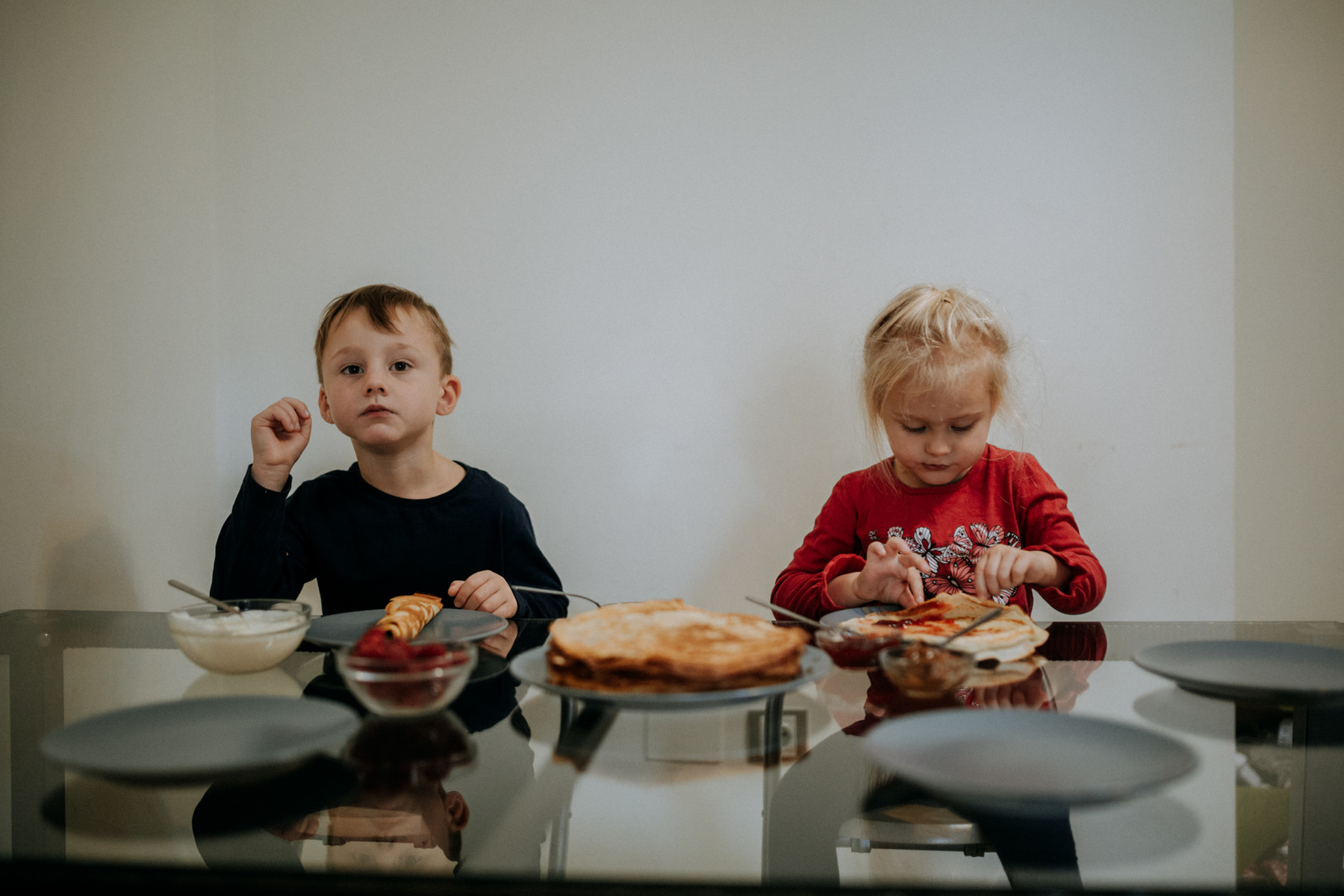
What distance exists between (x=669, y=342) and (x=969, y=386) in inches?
21.3

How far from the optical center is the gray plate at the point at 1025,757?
1.48 ft

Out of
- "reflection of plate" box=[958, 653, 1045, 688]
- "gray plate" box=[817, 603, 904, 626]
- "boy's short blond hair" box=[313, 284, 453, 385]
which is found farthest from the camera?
"boy's short blond hair" box=[313, 284, 453, 385]

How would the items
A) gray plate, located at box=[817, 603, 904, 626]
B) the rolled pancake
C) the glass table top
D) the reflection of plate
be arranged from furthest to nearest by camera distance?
1. gray plate, located at box=[817, 603, 904, 626]
2. the rolled pancake
3. the reflection of plate
4. the glass table top

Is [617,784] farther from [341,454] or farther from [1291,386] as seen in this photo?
[1291,386]

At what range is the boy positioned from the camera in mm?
1223

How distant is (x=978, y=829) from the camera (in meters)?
0.52

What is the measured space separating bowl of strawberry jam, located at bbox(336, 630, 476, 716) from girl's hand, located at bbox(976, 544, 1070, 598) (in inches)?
26.7

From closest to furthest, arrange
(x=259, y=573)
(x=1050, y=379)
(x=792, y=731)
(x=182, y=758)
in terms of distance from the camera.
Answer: (x=182, y=758) < (x=792, y=731) < (x=259, y=573) < (x=1050, y=379)

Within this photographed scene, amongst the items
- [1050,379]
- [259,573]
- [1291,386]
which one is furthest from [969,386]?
[259,573]

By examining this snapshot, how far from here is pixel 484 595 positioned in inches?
42.1

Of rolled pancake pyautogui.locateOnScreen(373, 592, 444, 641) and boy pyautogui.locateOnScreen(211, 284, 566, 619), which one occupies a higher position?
boy pyautogui.locateOnScreen(211, 284, 566, 619)

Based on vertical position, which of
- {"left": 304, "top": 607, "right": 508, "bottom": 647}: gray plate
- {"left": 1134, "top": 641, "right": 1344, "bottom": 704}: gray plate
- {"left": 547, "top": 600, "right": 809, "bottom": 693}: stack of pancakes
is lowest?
{"left": 1134, "top": 641, "right": 1344, "bottom": 704}: gray plate

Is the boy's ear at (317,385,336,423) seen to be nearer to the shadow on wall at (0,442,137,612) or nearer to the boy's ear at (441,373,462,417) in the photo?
the boy's ear at (441,373,462,417)

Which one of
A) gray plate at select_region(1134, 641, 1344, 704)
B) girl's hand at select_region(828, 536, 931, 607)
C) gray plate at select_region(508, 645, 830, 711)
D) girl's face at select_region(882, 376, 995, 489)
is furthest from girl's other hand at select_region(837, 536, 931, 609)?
gray plate at select_region(508, 645, 830, 711)
